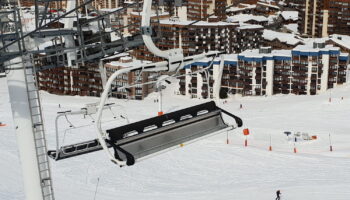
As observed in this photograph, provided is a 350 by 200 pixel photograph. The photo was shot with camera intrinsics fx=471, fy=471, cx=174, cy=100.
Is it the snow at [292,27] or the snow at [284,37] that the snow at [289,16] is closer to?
the snow at [292,27]

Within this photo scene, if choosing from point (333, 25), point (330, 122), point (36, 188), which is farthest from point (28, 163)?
point (333, 25)

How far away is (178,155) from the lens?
29766 mm

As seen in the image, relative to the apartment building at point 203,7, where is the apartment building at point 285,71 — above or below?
below

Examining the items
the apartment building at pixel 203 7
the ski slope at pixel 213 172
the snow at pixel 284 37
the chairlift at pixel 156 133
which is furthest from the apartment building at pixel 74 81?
the chairlift at pixel 156 133

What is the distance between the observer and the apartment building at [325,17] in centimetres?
9319

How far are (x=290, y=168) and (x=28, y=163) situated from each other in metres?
22.1

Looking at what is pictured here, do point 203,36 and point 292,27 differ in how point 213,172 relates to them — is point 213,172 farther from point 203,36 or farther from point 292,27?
point 292,27

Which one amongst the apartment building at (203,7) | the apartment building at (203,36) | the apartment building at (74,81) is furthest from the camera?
the apartment building at (203,7)

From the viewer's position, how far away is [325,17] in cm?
9650

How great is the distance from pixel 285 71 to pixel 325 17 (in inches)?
1475

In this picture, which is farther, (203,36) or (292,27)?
(292,27)

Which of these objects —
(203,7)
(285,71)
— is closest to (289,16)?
(203,7)

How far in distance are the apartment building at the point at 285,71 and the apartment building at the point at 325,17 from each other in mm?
30497

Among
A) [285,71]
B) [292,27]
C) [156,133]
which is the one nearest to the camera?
[156,133]
